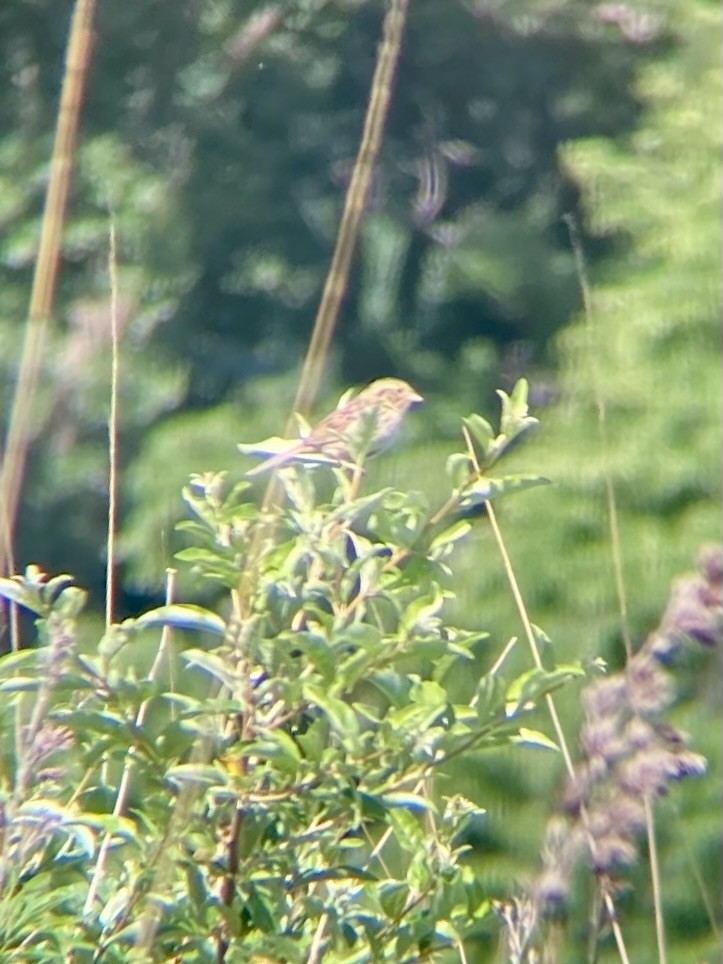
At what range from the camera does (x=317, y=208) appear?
4.39 metres

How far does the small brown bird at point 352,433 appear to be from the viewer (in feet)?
2.92

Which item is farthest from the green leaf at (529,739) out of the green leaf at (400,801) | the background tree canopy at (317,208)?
the background tree canopy at (317,208)

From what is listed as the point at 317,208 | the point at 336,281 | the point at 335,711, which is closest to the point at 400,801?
the point at 335,711

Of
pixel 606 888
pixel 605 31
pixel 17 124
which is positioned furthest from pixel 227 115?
pixel 606 888

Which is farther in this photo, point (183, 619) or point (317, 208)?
point (317, 208)

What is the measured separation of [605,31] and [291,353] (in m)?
1.24

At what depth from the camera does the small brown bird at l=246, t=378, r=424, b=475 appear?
89 cm

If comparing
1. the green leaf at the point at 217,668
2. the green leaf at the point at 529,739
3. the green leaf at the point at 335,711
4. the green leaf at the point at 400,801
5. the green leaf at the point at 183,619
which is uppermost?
the green leaf at the point at 183,619

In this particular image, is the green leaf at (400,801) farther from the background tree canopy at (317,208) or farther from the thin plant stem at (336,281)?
the background tree canopy at (317,208)

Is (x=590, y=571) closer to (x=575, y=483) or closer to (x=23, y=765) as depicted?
(x=575, y=483)

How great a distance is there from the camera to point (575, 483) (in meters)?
3.03

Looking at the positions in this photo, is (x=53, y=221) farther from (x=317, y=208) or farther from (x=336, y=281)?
(x=317, y=208)

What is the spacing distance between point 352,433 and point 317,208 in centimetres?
358

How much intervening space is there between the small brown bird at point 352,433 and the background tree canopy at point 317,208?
2.44 m
